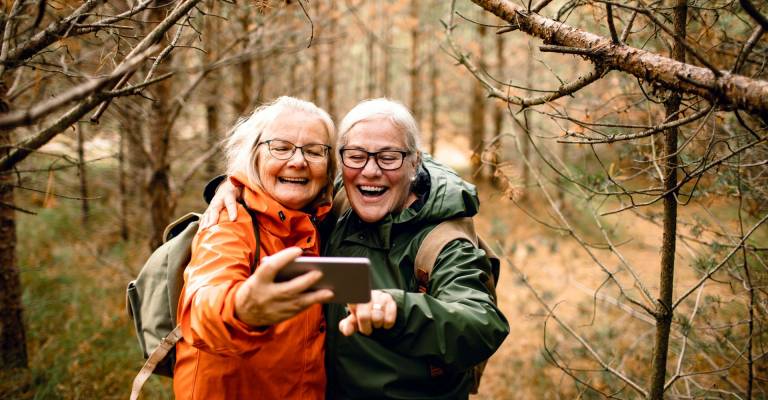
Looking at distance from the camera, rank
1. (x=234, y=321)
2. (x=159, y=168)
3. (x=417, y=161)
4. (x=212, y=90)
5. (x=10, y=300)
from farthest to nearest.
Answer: (x=212, y=90), (x=159, y=168), (x=10, y=300), (x=417, y=161), (x=234, y=321)

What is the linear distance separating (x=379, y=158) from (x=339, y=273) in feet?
3.76

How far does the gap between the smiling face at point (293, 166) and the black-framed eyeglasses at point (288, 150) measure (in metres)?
0.01

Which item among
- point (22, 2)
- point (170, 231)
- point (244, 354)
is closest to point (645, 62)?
point (244, 354)

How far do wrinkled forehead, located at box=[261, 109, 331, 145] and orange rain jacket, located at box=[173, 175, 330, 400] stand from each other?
28 cm

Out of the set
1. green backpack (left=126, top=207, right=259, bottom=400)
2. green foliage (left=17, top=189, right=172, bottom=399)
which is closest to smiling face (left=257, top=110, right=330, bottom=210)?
green backpack (left=126, top=207, right=259, bottom=400)

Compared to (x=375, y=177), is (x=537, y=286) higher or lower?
lower

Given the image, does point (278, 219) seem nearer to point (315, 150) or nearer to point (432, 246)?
point (315, 150)

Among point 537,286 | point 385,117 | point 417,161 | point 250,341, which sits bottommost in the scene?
point 537,286

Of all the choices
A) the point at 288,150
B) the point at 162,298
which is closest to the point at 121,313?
the point at 162,298

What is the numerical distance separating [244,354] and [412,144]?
136 cm

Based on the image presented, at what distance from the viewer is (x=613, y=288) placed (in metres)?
7.17

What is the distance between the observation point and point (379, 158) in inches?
93.9

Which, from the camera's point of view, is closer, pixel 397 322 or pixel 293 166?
pixel 397 322

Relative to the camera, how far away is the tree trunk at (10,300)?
11.0 feet
